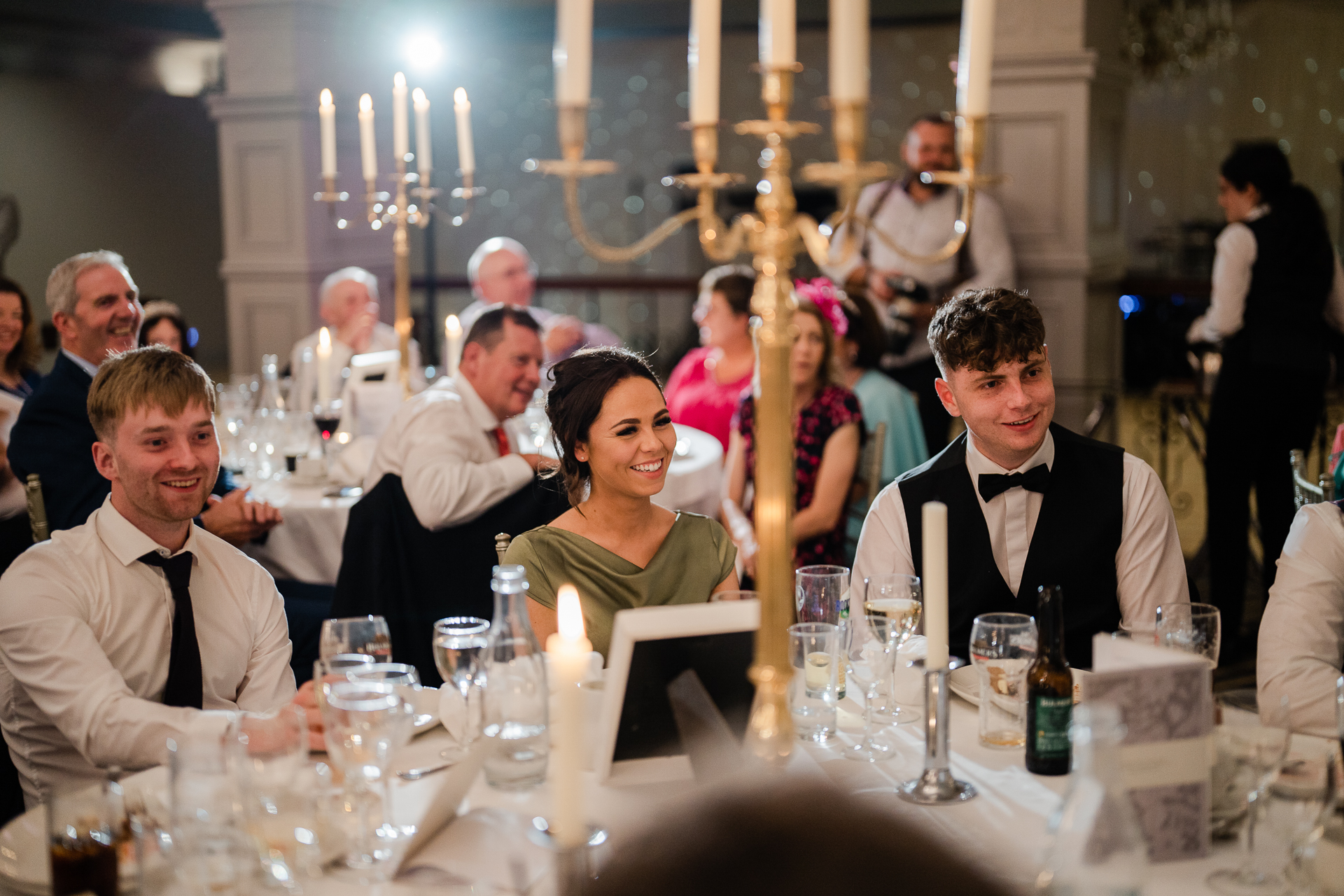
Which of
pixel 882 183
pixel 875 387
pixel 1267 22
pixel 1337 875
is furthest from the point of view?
pixel 1267 22

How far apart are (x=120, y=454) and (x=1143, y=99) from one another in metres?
11.5

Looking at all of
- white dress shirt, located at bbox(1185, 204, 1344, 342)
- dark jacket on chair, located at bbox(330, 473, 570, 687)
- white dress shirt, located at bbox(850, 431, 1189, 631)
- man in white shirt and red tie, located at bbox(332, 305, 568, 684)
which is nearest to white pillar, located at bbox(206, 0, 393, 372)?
man in white shirt and red tie, located at bbox(332, 305, 568, 684)

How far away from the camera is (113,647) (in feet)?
6.47

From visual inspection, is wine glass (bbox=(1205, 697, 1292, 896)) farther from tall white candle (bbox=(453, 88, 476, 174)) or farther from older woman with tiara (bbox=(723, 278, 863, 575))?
tall white candle (bbox=(453, 88, 476, 174))

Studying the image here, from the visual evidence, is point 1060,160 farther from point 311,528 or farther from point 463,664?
point 463,664

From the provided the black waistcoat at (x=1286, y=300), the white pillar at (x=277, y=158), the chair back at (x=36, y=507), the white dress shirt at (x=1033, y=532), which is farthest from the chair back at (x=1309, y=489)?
the white pillar at (x=277, y=158)

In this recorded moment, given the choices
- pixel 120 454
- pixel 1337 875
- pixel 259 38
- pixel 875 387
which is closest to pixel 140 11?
pixel 259 38

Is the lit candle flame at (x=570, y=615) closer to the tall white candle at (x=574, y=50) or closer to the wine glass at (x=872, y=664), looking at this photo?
the tall white candle at (x=574, y=50)

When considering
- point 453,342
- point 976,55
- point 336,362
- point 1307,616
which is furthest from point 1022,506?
point 336,362

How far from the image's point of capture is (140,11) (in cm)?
1032

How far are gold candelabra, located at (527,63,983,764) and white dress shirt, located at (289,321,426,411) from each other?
326 cm

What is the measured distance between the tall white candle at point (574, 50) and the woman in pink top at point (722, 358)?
11.0 ft

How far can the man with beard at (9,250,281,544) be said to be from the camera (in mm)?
3217

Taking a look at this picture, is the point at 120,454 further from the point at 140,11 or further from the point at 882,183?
the point at 140,11
